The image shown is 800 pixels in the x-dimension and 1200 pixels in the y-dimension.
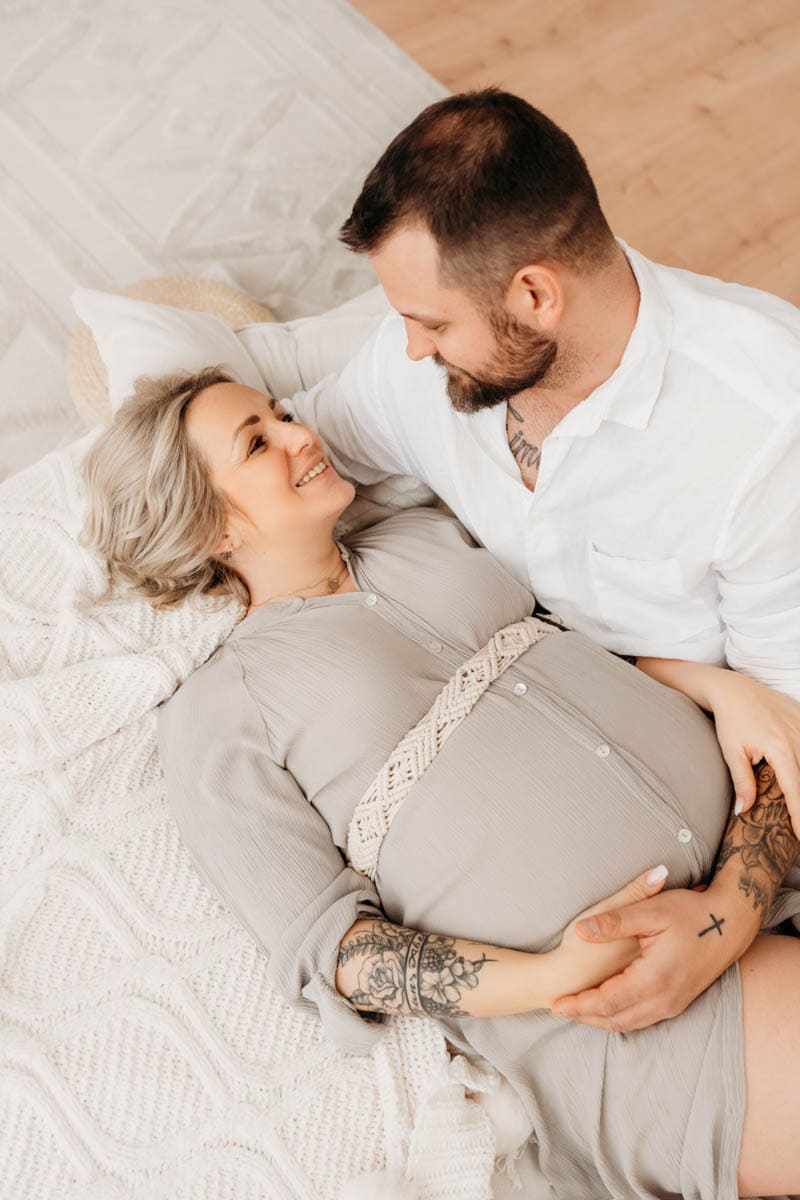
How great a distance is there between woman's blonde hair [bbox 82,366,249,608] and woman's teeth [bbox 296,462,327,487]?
13 centimetres

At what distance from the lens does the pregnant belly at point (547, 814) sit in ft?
5.03

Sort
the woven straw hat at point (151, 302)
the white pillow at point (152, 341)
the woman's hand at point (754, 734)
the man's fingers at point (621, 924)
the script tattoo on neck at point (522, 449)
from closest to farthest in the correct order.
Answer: the man's fingers at point (621, 924), the woman's hand at point (754, 734), the script tattoo on neck at point (522, 449), the white pillow at point (152, 341), the woven straw hat at point (151, 302)

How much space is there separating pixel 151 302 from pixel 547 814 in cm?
141

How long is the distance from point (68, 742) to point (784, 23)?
3.30 meters

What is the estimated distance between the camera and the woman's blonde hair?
5.82 ft

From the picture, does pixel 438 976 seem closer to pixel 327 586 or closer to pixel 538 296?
pixel 327 586

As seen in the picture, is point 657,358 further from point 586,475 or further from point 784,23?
point 784,23

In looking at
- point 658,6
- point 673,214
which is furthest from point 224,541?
point 658,6

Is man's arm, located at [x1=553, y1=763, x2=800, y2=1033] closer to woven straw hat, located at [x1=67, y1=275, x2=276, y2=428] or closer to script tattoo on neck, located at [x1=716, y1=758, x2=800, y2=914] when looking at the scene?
script tattoo on neck, located at [x1=716, y1=758, x2=800, y2=914]

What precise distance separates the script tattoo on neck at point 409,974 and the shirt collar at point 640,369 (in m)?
0.78

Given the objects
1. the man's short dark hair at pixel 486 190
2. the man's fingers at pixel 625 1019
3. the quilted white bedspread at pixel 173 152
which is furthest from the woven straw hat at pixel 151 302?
the man's fingers at pixel 625 1019

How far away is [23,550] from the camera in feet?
6.06

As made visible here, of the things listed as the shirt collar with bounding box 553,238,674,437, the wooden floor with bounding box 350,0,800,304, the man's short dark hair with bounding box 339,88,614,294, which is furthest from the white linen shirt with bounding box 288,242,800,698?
the wooden floor with bounding box 350,0,800,304

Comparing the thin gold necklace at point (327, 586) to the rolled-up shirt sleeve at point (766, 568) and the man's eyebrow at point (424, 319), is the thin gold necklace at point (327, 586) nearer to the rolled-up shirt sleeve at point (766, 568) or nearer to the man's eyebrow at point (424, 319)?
the man's eyebrow at point (424, 319)
